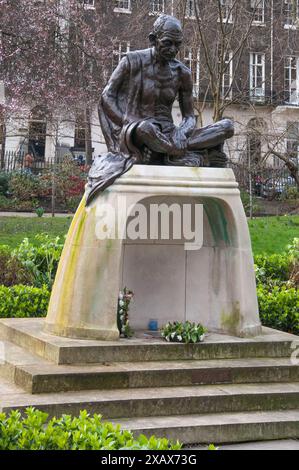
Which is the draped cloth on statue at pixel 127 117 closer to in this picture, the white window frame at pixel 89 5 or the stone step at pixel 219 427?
the stone step at pixel 219 427

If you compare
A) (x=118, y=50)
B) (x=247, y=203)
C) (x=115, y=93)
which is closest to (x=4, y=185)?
(x=118, y=50)

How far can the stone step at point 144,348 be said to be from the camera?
671 centimetres

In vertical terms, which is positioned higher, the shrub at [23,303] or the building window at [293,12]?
the building window at [293,12]

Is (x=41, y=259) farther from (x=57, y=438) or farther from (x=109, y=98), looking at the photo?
(x=57, y=438)

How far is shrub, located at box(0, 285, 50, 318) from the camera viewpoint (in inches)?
383

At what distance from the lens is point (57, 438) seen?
4.56 meters

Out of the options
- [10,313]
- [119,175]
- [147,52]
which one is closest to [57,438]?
[119,175]

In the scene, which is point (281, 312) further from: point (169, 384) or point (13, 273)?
point (13, 273)

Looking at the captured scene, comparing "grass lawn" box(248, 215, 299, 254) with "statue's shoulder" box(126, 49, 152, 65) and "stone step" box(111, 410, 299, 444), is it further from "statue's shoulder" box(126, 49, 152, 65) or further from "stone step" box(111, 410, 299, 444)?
"stone step" box(111, 410, 299, 444)

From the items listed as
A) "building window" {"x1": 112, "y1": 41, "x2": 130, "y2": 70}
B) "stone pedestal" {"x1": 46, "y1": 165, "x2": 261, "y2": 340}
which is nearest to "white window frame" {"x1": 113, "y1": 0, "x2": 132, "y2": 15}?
"building window" {"x1": 112, "y1": 41, "x2": 130, "y2": 70}

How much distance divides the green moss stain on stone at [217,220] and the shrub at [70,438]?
3479mm

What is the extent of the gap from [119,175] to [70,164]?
19.4 meters

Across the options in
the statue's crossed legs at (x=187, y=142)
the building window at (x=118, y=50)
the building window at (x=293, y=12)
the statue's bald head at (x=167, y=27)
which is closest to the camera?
the statue's crossed legs at (x=187, y=142)

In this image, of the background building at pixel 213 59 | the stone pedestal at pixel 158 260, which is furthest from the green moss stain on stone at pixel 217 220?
the background building at pixel 213 59
